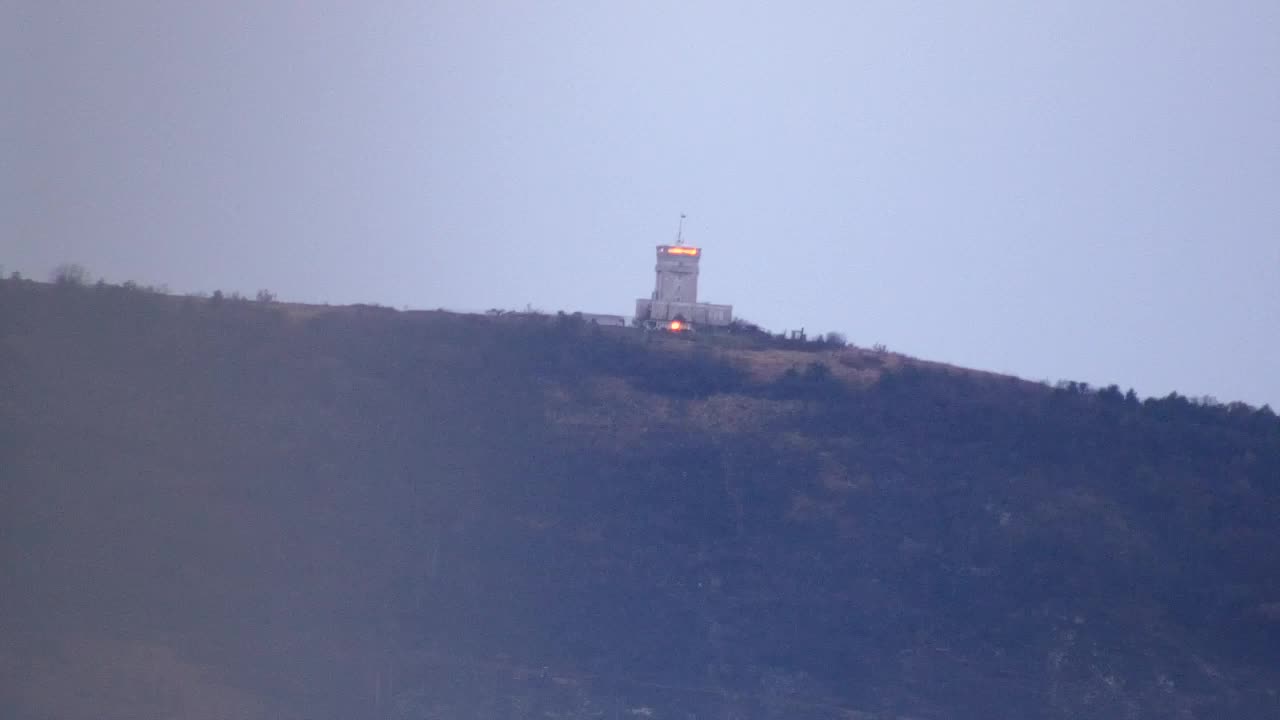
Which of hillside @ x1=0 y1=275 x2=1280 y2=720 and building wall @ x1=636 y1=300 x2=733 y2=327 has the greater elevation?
building wall @ x1=636 y1=300 x2=733 y2=327

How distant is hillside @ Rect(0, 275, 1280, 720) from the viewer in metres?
24.1

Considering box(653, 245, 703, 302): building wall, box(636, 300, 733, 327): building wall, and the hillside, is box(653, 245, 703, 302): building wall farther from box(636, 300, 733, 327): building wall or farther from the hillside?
the hillside

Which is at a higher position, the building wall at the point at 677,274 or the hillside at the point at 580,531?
the building wall at the point at 677,274

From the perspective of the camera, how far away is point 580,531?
1134 inches

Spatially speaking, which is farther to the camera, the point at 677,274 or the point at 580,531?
the point at 677,274

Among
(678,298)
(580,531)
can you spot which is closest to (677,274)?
(678,298)

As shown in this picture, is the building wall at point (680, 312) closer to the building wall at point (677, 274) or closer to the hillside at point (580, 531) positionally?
the building wall at point (677, 274)

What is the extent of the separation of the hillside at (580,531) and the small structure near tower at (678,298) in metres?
4.21

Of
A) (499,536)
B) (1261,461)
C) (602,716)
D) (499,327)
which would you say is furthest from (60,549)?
(1261,461)

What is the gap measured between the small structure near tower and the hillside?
4.21m

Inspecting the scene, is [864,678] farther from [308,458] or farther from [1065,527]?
[308,458]

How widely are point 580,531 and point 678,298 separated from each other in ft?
48.8

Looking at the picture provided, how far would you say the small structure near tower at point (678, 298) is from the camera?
138 ft

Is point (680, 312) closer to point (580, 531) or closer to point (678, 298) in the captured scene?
point (678, 298)
